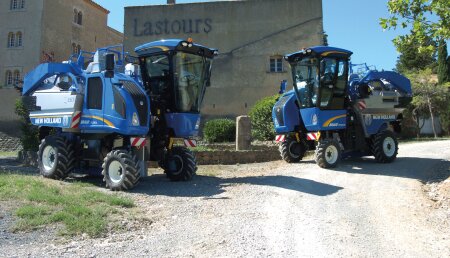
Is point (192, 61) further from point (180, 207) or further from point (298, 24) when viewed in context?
point (298, 24)

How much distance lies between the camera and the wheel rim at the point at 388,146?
1390 centimetres

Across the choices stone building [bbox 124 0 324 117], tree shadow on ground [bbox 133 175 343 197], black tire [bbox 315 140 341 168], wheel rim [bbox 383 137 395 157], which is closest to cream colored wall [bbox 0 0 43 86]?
stone building [bbox 124 0 324 117]

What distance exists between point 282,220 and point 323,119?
6.44m

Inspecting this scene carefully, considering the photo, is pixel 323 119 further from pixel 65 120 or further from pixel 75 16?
pixel 75 16

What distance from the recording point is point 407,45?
1137 centimetres

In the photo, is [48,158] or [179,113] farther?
[48,158]

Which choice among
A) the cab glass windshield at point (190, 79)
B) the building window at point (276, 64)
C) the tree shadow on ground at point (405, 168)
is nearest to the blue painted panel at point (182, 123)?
the cab glass windshield at point (190, 79)

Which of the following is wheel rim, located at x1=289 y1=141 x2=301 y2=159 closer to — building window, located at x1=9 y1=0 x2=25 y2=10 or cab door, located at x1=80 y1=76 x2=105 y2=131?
cab door, located at x1=80 y1=76 x2=105 y2=131

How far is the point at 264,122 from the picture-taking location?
2028cm

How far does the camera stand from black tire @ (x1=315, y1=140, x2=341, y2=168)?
12711 mm

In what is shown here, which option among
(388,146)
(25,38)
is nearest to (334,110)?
(388,146)

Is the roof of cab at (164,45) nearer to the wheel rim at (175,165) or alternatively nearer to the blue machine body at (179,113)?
the blue machine body at (179,113)

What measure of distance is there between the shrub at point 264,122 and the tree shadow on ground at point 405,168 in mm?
5553

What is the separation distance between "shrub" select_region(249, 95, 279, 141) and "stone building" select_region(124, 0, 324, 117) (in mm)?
8021
